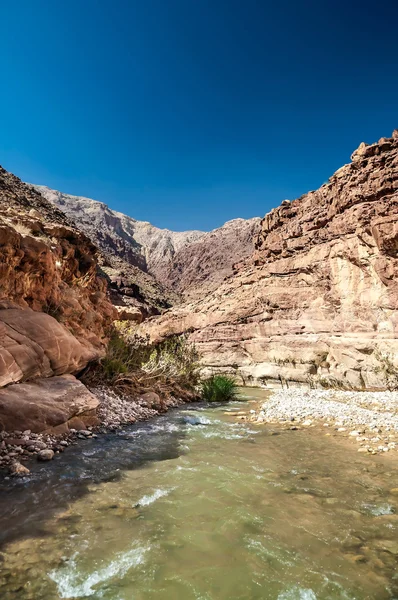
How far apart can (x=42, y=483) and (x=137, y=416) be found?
5432 mm

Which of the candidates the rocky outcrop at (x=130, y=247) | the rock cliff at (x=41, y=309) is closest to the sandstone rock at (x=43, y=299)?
the rock cliff at (x=41, y=309)

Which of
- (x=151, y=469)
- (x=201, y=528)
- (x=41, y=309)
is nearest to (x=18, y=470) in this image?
(x=151, y=469)

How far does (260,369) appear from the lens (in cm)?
2747

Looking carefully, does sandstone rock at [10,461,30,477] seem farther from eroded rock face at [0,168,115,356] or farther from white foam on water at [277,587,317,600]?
white foam on water at [277,587,317,600]

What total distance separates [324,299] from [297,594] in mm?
28597

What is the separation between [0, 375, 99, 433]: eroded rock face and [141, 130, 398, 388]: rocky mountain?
62.2 feet

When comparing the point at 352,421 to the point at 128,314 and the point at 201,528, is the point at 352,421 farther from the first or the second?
the point at 128,314

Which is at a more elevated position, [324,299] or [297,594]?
[324,299]

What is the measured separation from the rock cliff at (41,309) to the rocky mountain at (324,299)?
18.0m

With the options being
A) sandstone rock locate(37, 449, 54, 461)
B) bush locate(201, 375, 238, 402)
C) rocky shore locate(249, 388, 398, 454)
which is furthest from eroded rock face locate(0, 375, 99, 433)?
bush locate(201, 375, 238, 402)

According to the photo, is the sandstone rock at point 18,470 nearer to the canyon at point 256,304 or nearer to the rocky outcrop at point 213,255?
the canyon at point 256,304

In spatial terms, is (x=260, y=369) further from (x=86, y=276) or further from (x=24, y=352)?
(x=24, y=352)

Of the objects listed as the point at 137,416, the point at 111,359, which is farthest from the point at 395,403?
the point at 111,359

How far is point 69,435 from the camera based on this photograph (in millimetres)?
6543
